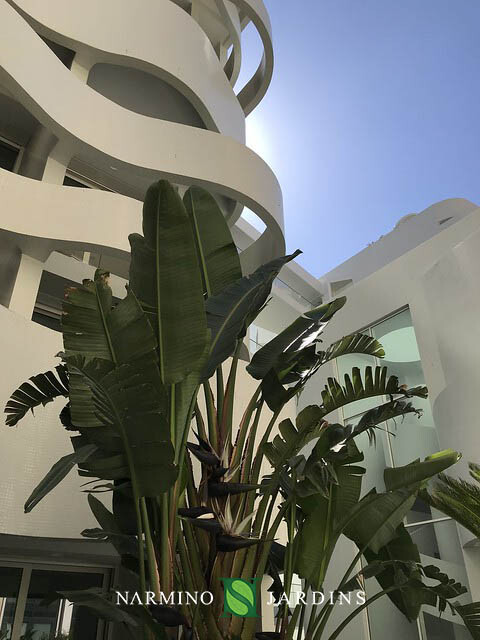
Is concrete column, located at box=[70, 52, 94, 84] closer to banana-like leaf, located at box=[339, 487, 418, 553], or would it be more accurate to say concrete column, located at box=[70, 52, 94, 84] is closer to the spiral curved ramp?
the spiral curved ramp

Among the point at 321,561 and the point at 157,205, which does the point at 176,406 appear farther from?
the point at 321,561

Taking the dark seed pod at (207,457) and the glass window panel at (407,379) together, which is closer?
the dark seed pod at (207,457)

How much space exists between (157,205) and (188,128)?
Result: 549cm

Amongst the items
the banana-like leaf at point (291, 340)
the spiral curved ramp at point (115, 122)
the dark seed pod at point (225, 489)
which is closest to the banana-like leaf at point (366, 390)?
the banana-like leaf at point (291, 340)

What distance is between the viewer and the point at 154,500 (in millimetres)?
3361

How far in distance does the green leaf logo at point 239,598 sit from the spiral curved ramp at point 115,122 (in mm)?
4903

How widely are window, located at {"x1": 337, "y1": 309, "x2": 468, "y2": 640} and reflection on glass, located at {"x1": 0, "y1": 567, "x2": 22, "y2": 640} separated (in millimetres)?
5726

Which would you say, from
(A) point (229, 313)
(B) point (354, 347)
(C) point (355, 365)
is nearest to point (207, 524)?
(A) point (229, 313)

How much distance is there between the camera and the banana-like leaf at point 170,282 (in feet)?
10.5

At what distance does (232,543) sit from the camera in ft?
9.93

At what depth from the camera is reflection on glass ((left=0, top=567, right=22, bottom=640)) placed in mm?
6614

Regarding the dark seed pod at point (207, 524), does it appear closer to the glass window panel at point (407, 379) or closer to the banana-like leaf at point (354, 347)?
the banana-like leaf at point (354, 347)

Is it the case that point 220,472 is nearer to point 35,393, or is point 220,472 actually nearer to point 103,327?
point 103,327

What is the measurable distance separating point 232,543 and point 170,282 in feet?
5.12
